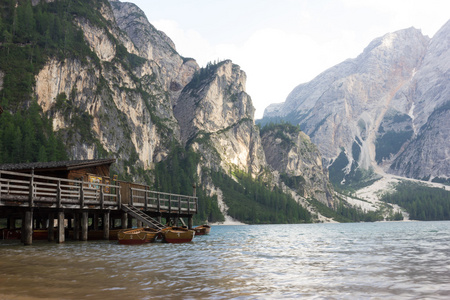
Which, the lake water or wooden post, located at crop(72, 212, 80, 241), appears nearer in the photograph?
the lake water

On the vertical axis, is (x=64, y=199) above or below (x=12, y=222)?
above

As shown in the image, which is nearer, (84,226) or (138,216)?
Answer: (84,226)

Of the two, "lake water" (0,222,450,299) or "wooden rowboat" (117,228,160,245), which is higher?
"wooden rowboat" (117,228,160,245)

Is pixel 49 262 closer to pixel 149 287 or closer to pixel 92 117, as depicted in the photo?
pixel 149 287

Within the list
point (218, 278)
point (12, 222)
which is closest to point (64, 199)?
point (12, 222)

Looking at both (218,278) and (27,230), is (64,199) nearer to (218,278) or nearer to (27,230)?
(27,230)

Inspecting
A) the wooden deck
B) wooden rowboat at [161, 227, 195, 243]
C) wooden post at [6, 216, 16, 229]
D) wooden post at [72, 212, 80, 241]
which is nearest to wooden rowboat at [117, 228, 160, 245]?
wooden rowboat at [161, 227, 195, 243]

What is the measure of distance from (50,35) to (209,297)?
180m

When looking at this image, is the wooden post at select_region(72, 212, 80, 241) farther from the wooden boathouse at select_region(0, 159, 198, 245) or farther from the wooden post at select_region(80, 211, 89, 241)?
the wooden post at select_region(80, 211, 89, 241)

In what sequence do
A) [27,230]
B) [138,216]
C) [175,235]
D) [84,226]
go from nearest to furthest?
[27,230]
[175,235]
[84,226]
[138,216]

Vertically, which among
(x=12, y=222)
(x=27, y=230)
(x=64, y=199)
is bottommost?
(x=27, y=230)

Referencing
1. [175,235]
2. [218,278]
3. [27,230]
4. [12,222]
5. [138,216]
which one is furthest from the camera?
[12,222]

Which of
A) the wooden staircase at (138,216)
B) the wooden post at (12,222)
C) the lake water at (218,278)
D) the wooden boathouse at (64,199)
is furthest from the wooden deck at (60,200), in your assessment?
the lake water at (218,278)

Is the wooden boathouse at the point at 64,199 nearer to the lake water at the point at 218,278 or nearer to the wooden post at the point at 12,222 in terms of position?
the wooden post at the point at 12,222
